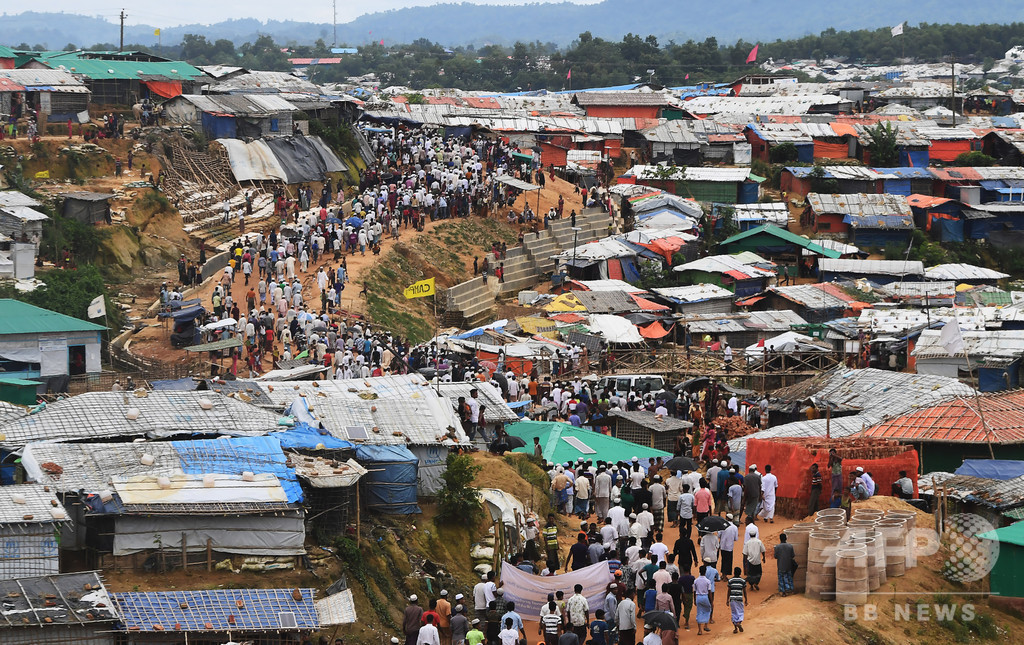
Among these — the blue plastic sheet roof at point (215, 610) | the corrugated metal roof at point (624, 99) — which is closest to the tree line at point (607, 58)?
the corrugated metal roof at point (624, 99)

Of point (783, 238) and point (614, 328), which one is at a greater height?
point (783, 238)

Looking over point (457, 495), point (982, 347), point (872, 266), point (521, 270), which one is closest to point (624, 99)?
point (872, 266)

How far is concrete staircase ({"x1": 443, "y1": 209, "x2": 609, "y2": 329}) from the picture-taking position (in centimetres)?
3669

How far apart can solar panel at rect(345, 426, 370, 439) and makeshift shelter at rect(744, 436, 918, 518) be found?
5.65 metres

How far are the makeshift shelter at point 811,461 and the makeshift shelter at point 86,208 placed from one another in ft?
72.4

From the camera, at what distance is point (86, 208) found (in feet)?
116

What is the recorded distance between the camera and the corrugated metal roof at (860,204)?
2051 inches

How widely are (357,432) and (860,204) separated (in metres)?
39.3

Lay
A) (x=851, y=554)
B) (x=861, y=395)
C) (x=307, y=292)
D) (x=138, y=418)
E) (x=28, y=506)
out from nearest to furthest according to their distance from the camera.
Result: (x=28, y=506)
(x=851, y=554)
(x=138, y=418)
(x=861, y=395)
(x=307, y=292)

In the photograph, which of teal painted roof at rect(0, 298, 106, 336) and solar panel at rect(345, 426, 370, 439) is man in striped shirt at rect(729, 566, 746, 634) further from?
teal painted roof at rect(0, 298, 106, 336)

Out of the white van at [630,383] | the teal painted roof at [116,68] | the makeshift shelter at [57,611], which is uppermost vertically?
the teal painted roof at [116,68]

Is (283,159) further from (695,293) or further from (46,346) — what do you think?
(46,346)

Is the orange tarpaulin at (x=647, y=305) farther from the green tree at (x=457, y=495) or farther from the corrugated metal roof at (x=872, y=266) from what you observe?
the green tree at (x=457, y=495)

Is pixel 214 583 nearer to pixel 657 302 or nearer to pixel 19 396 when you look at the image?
pixel 19 396
